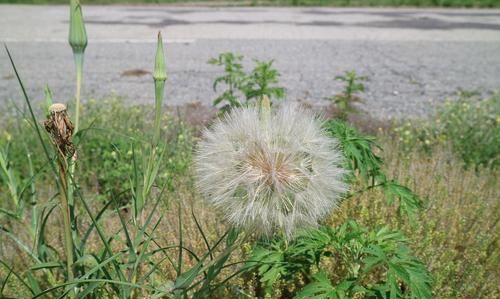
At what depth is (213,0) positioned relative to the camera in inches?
770

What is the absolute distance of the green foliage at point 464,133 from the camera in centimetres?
427

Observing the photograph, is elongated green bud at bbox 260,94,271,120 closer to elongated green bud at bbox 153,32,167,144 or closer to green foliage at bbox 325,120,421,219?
elongated green bud at bbox 153,32,167,144

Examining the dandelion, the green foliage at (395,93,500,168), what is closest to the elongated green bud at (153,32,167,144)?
the dandelion

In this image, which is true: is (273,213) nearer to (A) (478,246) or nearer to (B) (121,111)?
(A) (478,246)

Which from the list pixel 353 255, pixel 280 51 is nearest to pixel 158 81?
pixel 353 255

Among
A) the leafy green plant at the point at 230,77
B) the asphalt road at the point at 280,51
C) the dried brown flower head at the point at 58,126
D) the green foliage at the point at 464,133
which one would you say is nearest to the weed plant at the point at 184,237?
the dried brown flower head at the point at 58,126

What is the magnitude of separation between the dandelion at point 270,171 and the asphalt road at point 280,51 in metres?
4.71

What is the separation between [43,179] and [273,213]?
3.10 metres

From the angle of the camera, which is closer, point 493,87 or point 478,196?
point 478,196

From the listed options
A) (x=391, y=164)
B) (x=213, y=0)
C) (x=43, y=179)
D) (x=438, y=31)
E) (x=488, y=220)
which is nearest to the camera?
(x=488, y=220)

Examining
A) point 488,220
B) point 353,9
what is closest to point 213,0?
point 353,9

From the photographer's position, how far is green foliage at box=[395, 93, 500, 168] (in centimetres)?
427

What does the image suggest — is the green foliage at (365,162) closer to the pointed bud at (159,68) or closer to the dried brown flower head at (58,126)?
the pointed bud at (159,68)

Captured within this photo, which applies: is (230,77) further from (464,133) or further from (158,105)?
(158,105)
